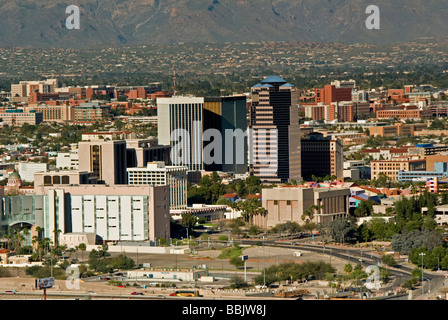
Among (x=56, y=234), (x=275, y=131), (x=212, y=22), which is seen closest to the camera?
(x=56, y=234)

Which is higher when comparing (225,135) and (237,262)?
(225,135)

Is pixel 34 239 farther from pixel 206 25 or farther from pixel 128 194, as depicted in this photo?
pixel 206 25

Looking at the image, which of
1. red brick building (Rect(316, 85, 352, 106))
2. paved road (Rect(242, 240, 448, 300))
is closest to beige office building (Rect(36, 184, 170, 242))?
paved road (Rect(242, 240, 448, 300))

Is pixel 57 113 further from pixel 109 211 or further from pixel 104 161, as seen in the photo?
pixel 109 211

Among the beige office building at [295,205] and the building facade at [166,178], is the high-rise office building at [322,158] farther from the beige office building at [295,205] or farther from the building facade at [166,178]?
the beige office building at [295,205]

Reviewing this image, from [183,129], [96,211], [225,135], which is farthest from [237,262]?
[225,135]

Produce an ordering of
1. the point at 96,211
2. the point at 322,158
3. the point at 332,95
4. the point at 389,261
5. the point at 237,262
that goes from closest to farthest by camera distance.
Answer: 1. the point at 389,261
2. the point at 237,262
3. the point at 96,211
4. the point at 322,158
5. the point at 332,95

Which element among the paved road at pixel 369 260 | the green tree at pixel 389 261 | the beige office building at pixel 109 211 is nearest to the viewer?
the paved road at pixel 369 260

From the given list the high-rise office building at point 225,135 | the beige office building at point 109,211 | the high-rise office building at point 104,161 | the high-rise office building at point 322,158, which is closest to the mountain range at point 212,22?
the high-rise office building at point 225,135
